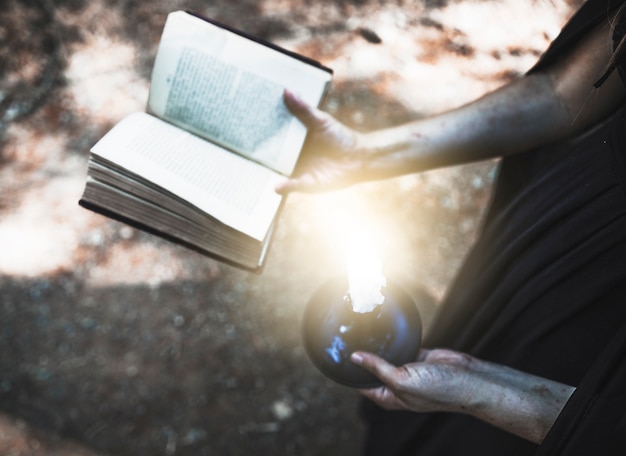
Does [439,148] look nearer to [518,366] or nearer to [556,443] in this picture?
[518,366]

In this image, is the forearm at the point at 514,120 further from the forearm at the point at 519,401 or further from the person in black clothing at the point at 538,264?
the forearm at the point at 519,401

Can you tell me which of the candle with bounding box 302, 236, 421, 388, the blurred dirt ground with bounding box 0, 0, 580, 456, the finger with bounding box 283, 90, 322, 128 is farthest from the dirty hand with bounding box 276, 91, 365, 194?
the blurred dirt ground with bounding box 0, 0, 580, 456

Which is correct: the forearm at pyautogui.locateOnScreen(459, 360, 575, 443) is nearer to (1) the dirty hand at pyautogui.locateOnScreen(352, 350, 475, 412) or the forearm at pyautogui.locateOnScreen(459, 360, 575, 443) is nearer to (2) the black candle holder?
(1) the dirty hand at pyautogui.locateOnScreen(352, 350, 475, 412)

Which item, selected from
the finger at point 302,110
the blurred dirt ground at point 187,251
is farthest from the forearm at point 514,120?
the blurred dirt ground at point 187,251

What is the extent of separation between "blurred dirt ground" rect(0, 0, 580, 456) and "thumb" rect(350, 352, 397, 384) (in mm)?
1295

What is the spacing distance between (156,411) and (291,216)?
133 centimetres

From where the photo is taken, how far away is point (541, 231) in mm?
1169

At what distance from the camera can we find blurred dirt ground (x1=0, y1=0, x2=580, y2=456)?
2.28 m

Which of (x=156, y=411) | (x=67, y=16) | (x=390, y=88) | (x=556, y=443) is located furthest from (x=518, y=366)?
(x=67, y=16)

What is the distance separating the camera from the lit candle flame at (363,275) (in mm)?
1002

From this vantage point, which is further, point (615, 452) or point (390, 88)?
point (390, 88)

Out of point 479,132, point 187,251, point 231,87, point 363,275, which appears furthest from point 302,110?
point 187,251

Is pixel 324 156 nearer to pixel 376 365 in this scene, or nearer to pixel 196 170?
pixel 196 170

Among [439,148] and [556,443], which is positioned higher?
[439,148]
